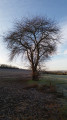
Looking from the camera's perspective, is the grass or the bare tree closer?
the grass

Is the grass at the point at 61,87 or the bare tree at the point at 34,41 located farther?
the bare tree at the point at 34,41

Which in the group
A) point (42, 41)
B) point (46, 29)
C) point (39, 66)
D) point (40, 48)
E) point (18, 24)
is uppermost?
point (18, 24)

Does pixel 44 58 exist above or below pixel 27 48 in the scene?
below

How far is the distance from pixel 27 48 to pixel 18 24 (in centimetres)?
389

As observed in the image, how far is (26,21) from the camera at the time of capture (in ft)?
52.2

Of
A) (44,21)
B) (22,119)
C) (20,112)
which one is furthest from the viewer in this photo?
(44,21)

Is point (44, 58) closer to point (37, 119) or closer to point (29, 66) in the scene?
point (29, 66)

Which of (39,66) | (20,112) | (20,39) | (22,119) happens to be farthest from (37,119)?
(20,39)

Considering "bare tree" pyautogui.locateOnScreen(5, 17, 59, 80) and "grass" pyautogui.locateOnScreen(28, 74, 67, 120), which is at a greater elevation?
"bare tree" pyautogui.locateOnScreen(5, 17, 59, 80)

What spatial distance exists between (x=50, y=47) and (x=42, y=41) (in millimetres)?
1607

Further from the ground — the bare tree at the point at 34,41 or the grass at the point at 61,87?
the bare tree at the point at 34,41

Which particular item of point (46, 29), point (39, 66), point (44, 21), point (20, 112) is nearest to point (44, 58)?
point (39, 66)

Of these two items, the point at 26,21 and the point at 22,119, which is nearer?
the point at 22,119

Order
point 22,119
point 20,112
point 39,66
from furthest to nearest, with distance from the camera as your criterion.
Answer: point 39,66
point 20,112
point 22,119
